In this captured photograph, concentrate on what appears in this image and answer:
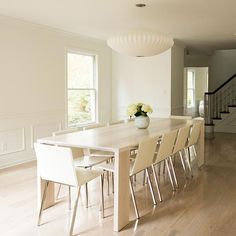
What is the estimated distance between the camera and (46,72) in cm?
591

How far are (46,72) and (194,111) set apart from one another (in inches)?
297

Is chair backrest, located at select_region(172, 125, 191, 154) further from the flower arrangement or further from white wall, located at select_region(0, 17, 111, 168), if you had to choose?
white wall, located at select_region(0, 17, 111, 168)

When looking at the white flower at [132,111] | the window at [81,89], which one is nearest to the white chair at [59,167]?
the white flower at [132,111]

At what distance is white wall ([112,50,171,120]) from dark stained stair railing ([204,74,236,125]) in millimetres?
2196

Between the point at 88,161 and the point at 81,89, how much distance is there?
137 inches

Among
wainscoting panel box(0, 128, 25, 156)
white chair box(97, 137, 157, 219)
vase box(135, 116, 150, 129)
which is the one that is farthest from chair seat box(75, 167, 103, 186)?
wainscoting panel box(0, 128, 25, 156)

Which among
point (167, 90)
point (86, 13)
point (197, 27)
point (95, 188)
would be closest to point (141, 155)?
point (95, 188)

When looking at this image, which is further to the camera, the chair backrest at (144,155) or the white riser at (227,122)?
the white riser at (227,122)

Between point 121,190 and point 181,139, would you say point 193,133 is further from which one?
point 121,190

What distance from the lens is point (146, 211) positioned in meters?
3.32

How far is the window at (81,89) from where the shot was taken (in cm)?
669

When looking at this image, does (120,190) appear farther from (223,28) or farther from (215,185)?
(223,28)

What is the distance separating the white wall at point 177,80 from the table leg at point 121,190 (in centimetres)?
472

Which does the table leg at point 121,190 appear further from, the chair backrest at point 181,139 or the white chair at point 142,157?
the chair backrest at point 181,139
